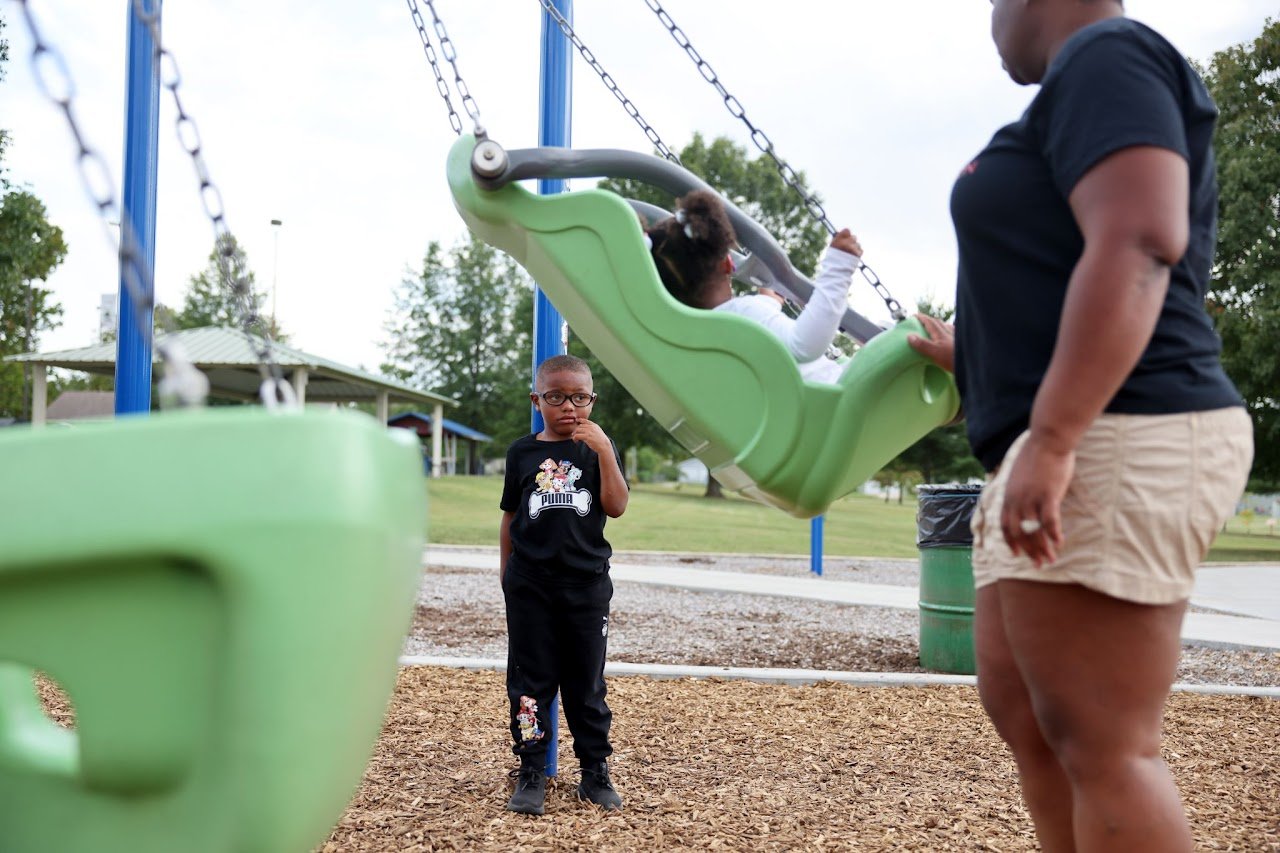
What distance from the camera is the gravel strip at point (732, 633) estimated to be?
585 centimetres

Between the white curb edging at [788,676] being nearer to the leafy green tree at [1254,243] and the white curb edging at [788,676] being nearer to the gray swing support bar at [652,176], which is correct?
the gray swing support bar at [652,176]

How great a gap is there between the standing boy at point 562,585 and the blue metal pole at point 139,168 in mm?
1162

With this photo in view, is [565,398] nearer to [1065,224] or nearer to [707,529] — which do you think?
[1065,224]

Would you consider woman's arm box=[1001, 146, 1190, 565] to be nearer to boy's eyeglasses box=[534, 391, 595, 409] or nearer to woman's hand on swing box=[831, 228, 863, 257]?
woman's hand on swing box=[831, 228, 863, 257]

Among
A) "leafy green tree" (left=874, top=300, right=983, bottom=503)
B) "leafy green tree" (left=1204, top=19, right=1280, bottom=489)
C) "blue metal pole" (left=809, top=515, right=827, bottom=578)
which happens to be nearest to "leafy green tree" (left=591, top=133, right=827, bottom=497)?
"leafy green tree" (left=874, top=300, right=983, bottom=503)

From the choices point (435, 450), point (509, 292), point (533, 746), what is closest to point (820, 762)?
point (533, 746)

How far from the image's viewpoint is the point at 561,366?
3.04 meters

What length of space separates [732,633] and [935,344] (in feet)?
17.5

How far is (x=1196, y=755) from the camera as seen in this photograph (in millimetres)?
3730

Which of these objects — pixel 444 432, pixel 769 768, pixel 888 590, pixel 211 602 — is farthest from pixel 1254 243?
pixel 444 432

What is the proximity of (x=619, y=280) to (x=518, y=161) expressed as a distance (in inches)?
11.6

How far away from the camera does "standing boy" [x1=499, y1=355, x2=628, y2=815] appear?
119 inches

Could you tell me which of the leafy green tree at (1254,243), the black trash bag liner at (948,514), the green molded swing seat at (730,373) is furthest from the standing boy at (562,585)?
the leafy green tree at (1254,243)

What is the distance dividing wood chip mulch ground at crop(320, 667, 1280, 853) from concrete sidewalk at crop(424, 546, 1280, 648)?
2.76m
